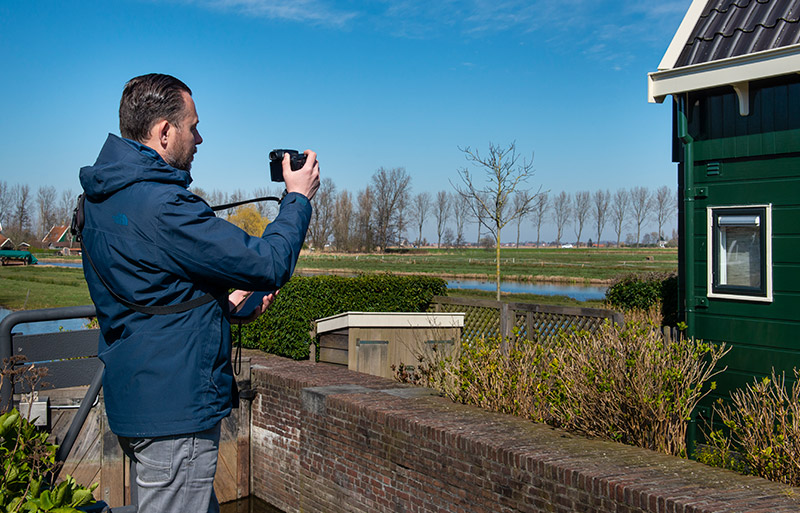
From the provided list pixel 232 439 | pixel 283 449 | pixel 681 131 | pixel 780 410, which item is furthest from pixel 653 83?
pixel 232 439

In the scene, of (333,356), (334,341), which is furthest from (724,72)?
(333,356)

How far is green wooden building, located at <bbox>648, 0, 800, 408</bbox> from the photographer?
6.17 m

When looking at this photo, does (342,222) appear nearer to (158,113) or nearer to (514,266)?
(514,266)

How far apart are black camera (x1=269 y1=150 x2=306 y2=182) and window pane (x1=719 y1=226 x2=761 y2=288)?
539cm

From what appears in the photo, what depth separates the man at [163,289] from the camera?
2027 mm

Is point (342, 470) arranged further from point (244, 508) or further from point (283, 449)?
point (244, 508)

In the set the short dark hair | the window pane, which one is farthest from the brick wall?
the window pane

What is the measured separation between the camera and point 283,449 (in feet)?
23.6

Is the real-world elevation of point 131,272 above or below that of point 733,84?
below

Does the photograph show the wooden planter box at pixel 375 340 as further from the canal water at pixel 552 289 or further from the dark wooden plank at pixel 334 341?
the canal water at pixel 552 289

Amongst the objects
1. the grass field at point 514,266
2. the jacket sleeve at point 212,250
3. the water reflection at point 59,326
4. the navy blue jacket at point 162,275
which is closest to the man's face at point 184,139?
the navy blue jacket at point 162,275

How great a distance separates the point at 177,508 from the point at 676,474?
2.62 metres

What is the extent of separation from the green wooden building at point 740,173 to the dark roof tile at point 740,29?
11 millimetres

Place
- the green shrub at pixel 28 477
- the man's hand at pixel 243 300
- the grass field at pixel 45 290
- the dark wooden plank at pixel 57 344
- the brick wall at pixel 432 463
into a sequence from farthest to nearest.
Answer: the grass field at pixel 45 290 < the dark wooden plank at pixel 57 344 < the brick wall at pixel 432 463 < the man's hand at pixel 243 300 < the green shrub at pixel 28 477
